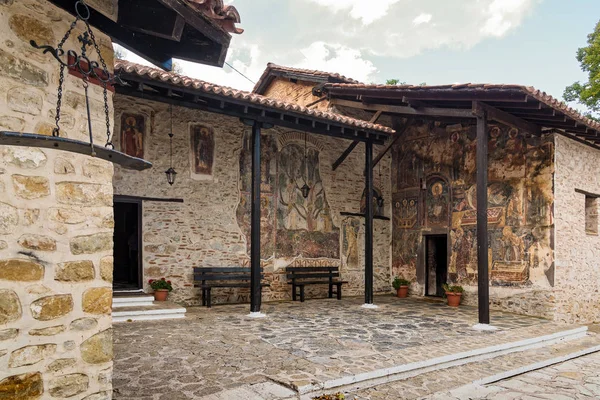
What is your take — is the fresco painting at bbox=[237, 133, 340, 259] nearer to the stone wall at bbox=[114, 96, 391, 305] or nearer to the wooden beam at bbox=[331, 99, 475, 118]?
the stone wall at bbox=[114, 96, 391, 305]

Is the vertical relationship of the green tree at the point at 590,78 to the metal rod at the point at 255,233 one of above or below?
above

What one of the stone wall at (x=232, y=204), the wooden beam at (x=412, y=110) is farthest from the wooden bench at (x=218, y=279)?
the wooden beam at (x=412, y=110)

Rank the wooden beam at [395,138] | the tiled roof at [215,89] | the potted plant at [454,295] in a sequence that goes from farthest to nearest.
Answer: the wooden beam at [395,138], the potted plant at [454,295], the tiled roof at [215,89]

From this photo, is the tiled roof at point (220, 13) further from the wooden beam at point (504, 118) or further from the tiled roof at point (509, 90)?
the wooden beam at point (504, 118)

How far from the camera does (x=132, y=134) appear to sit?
8.12 m

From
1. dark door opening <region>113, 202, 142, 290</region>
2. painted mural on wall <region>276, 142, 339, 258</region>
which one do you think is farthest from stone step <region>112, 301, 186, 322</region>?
dark door opening <region>113, 202, 142, 290</region>

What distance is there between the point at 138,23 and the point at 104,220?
131 cm

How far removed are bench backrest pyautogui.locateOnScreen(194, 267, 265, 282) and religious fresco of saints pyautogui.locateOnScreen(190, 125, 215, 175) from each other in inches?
77.5

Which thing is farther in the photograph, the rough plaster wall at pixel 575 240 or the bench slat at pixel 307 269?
the bench slat at pixel 307 269

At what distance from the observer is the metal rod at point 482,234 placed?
7078 mm

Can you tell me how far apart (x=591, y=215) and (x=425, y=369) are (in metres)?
7.01

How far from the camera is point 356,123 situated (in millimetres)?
8562

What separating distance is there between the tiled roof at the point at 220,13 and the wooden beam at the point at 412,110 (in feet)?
18.2

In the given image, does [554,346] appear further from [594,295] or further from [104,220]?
[104,220]
